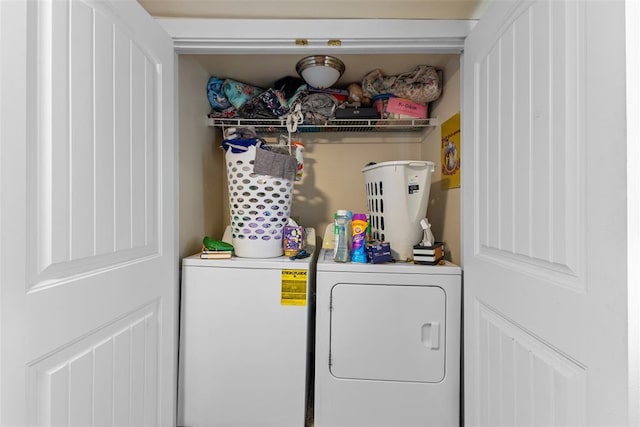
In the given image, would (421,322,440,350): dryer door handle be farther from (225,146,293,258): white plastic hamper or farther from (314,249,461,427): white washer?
(225,146,293,258): white plastic hamper

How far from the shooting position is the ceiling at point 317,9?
45.6 inches

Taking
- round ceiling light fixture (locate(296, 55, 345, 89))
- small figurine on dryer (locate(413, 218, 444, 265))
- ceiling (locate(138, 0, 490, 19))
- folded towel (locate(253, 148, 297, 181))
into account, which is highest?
ceiling (locate(138, 0, 490, 19))

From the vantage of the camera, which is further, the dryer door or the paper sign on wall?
the paper sign on wall

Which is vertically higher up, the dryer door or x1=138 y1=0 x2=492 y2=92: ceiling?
x1=138 y1=0 x2=492 y2=92: ceiling

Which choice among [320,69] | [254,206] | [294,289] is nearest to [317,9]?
[320,69]

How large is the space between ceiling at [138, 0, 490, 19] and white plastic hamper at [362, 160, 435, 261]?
644 mm

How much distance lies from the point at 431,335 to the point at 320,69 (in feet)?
4.89
